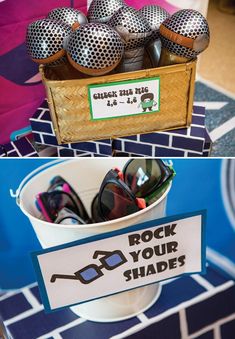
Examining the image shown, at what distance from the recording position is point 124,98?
616mm

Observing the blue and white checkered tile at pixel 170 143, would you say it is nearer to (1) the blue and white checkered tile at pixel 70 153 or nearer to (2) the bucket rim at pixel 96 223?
(1) the blue and white checkered tile at pixel 70 153

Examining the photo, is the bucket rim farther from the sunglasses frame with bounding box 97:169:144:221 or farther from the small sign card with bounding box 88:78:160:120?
the small sign card with bounding box 88:78:160:120

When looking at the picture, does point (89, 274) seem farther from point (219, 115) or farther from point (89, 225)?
point (219, 115)

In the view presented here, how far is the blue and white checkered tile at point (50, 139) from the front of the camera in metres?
0.67

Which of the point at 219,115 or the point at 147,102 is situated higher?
the point at 147,102

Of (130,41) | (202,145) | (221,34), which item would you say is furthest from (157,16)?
(221,34)

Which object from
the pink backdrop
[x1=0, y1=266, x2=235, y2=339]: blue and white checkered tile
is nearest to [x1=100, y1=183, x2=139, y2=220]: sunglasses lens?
[x1=0, y1=266, x2=235, y2=339]: blue and white checkered tile

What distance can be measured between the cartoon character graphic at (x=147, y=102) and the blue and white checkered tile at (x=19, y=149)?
19 centimetres

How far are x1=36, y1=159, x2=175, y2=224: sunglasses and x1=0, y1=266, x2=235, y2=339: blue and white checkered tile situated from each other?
129mm

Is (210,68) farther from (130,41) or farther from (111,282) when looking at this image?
(111,282)

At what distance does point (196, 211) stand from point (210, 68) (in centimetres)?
90

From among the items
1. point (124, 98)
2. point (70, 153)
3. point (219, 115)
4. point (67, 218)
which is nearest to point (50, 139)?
point (70, 153)

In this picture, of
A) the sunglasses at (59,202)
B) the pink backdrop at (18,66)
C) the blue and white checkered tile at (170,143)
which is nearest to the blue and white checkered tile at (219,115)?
the blue and white checkered tile at (170,143)

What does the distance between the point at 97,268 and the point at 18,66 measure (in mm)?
453
